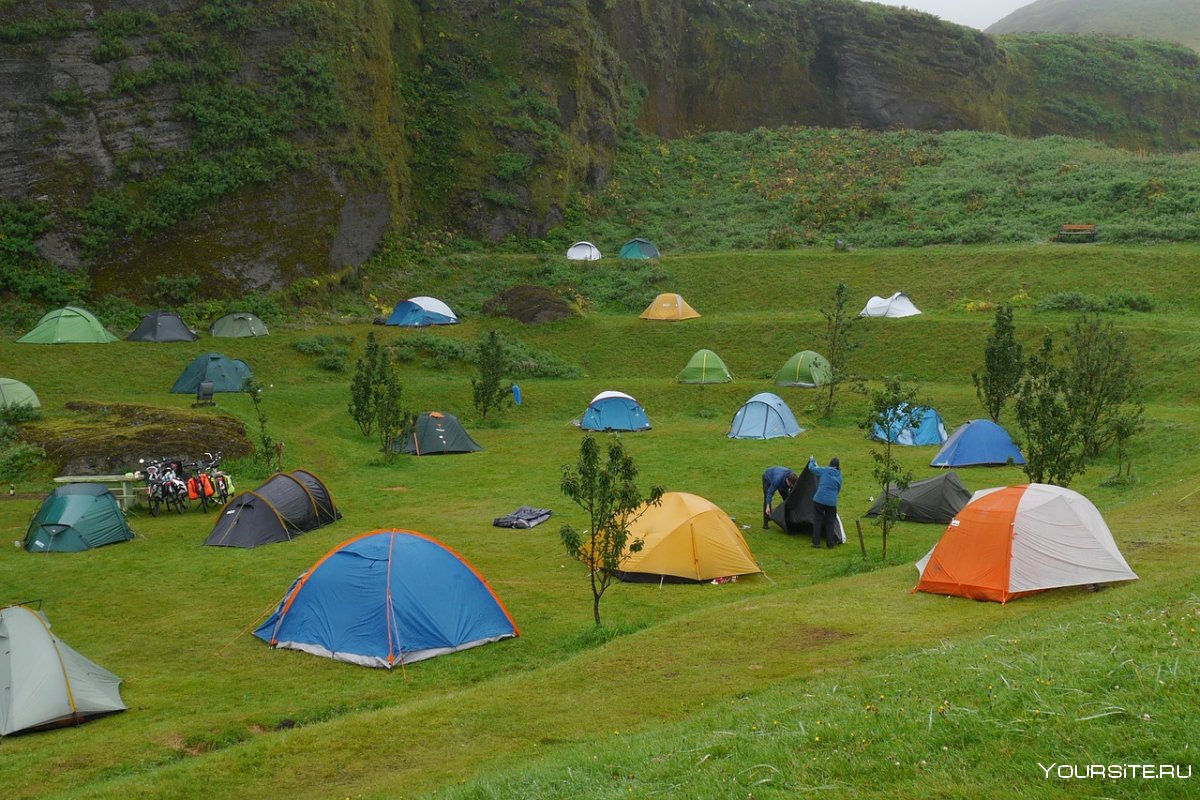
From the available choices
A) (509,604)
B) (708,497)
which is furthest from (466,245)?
(509,604)

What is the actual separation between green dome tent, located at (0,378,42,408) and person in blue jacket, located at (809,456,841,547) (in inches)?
812

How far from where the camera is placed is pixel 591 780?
295 inches

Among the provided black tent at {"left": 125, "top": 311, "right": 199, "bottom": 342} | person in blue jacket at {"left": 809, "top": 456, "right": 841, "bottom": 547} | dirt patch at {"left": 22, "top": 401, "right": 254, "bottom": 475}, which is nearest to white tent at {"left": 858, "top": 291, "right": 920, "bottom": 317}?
person in blue jacket at {"left": 809, "top": 456, "right": 841, "bottom": 547}

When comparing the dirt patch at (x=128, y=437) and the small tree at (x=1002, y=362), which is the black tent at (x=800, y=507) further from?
the dirt patch at (x=128, y=437)

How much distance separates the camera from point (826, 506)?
60.0 ft

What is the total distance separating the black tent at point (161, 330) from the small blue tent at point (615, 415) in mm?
14937

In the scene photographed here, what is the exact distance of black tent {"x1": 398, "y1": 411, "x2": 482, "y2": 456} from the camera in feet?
93.4

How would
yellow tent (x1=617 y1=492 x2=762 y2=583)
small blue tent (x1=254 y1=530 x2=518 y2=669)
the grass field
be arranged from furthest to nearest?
yellow tent (x1=617 y1=492 x2=762 y2=583) < small blue tent (x1=254 y1=530 x2=518 y2=669) < the grass field

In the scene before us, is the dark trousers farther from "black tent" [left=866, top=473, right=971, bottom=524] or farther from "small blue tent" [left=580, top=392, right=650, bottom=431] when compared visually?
"small blue tent" [left=580, top=392, right=650, bottom=431]

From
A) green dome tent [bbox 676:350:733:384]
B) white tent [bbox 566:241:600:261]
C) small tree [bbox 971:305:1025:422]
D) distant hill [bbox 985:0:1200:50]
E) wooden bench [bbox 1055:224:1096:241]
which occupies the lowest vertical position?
green dome tent [bbox 676:350:733:384]

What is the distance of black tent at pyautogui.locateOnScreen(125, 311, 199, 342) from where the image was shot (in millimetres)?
35000

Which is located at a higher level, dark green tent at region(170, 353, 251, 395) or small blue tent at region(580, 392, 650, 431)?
dark green tent at region(170, 353, 251, 395)

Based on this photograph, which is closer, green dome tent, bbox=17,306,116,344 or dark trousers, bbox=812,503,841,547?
dark trousers, bbox=812,503,841,547

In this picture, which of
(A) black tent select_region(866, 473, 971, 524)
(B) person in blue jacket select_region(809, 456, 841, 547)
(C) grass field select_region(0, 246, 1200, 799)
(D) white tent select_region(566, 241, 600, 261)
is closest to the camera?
(C) grass field select_region(0, 246, 1200, 799)
